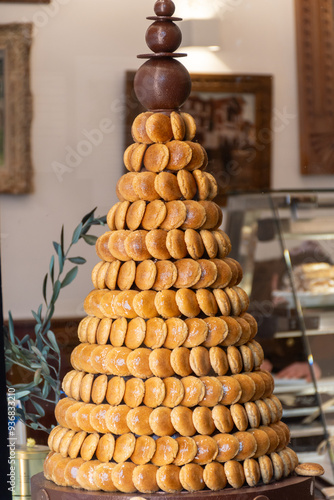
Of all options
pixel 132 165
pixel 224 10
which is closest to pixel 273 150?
pixel 224 10

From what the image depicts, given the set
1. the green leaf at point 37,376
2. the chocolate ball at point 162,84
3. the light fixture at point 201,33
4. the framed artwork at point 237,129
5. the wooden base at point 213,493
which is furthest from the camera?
the framed artwork at point 237,129

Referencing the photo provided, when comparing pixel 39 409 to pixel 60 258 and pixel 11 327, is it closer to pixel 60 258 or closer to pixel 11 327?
pixel 11 327

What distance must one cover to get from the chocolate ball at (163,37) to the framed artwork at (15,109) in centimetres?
46

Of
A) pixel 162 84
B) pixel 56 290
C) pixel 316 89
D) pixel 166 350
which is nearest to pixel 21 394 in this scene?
pixel 56 290

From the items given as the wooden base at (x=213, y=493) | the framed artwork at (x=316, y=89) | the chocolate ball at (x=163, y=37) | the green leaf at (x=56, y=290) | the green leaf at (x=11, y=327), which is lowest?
the wooden base at (x=213, y=493)

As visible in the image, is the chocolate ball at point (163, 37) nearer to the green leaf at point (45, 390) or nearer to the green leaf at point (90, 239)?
the green leaf at point (90, 239)

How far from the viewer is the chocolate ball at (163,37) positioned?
824mm

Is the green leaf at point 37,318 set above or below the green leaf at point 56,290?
below

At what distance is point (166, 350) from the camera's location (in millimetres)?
744

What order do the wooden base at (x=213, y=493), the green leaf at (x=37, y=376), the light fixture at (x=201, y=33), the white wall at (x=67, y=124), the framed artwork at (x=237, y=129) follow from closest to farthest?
the wooden base at (x=213, y=493) → the green leaf at (x=37, y=376) → the white wall at (x=67, y=124) → the light fixture at (x=201, y=33) → the framed artwork at (x=237, y=129)

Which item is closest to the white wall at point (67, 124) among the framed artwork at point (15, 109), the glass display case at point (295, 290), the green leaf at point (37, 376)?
the framed artwork at point (15, 109)

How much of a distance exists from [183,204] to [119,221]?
0.26ft

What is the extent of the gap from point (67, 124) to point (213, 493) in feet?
2.51

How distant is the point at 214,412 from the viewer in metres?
0.74
